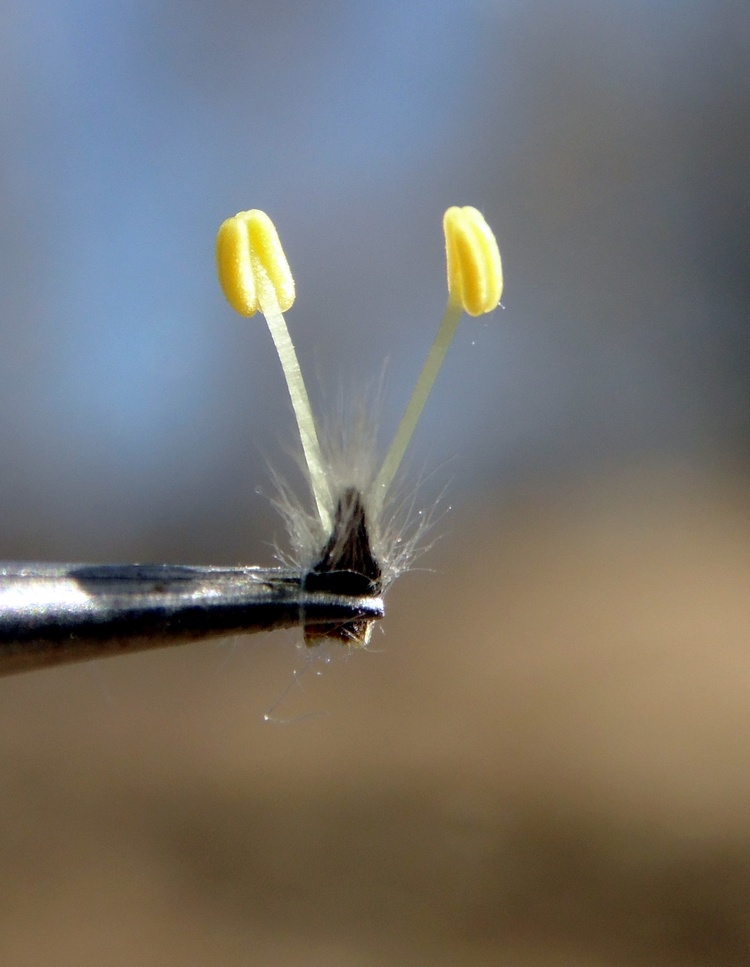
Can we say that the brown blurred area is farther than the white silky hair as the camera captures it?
Yes

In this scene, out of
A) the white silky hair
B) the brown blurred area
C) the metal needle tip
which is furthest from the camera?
the brown blurred area

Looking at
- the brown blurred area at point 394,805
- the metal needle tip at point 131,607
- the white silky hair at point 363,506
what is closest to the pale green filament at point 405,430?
the white silky hair at point 363,506

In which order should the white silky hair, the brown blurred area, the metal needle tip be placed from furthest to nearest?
the brown blurred area → the white silky hair → the metal needle tip

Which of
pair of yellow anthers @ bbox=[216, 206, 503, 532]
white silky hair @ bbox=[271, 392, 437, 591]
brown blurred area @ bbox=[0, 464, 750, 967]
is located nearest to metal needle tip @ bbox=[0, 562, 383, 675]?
white silky hair @ bbox=[271, 392, 437, 591]

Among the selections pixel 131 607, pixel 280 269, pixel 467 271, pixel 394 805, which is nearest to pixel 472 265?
pixel 467 271

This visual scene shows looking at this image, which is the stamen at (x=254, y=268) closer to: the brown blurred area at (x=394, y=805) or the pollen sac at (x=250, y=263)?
the pollen sac at (x=250, y=263)

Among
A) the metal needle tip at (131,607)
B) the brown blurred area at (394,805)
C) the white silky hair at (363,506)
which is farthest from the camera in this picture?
the brown blurred area at (394,805)

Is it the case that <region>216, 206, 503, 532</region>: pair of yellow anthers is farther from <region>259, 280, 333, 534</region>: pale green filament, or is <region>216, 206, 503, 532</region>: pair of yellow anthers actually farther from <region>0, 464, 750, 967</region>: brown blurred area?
<region>0, 464, 750, 967</region>: brown blurred area
